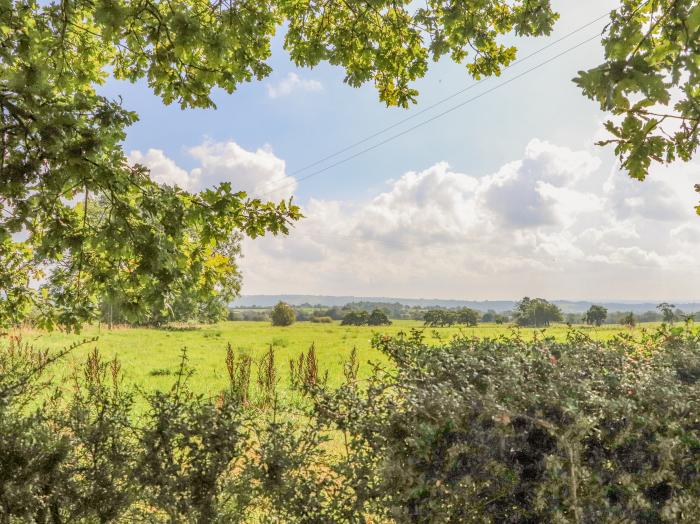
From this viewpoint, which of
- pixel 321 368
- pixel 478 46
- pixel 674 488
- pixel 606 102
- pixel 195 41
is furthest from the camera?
pixel 321 368

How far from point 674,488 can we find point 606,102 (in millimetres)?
2733

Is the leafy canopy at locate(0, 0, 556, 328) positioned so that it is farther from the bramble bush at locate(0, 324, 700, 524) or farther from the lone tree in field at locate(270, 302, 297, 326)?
the lone tree in field at locate(270, 302, 297, 326)

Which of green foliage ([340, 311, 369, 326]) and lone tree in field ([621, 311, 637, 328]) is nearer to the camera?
lone tree in field ([621, 311, 637, 328])

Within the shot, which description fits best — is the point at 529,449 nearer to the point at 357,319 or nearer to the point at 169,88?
the point at 169,88

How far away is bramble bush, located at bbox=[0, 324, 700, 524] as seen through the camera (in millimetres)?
2756

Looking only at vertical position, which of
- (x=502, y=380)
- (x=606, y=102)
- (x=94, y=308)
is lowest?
(x=502, y=380)

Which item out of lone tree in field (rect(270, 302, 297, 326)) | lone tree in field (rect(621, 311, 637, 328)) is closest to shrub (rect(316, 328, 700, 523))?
lone tree in field (rect(621, 311, 637, 328))

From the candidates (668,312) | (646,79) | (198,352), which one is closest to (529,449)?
(646,79)

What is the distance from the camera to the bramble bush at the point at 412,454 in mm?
2756

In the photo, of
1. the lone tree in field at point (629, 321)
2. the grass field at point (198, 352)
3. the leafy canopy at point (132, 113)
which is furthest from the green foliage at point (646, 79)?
the lone tree in field at point (629, 321)

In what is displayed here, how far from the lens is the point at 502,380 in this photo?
3.13 meters

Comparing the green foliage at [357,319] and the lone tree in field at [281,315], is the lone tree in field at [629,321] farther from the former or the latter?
the lone tree in field at [281,315]

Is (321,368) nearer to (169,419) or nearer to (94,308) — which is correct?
(94,308)

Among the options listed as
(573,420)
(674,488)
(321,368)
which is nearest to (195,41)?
(573,420)
